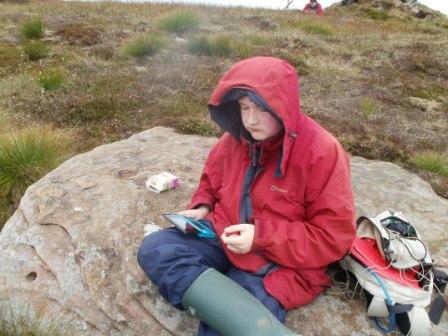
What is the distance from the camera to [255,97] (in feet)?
8.48

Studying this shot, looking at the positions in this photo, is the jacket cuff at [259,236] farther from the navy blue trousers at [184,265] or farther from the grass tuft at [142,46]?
the grass tuft at [142,46]

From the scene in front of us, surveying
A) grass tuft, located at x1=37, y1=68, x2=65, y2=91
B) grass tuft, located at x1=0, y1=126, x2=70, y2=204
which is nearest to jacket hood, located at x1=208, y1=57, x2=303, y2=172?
grass tuft, located at x1=0, y1=126, x2=70, y2=204

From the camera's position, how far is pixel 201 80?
843 cm

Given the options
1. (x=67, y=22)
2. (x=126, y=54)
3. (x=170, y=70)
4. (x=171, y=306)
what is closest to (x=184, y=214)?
(x=171, y=306)

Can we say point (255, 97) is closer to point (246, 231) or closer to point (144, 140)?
point (246, 231)

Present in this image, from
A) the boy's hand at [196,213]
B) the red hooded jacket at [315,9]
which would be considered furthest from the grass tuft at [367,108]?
the red hooded jacket at [315,9]

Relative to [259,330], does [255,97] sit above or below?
above

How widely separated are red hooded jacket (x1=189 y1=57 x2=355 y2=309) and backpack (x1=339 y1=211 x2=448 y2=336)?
0.85 ft

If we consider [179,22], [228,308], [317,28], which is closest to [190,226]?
[228,308]

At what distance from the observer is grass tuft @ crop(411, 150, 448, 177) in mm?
6047

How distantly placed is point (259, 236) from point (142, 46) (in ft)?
25.3

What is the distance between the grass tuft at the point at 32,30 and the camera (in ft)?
35.2

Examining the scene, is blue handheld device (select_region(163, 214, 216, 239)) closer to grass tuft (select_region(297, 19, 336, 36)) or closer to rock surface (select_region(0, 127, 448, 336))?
rock surface (select_region(0, 127, 448, 336))

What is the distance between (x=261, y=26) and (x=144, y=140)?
9.76 m
